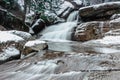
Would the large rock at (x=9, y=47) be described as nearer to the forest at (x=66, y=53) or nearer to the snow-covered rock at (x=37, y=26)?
the forest at (x=66, y=53)

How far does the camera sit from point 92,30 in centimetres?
1309

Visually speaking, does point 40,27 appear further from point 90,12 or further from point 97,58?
point 97,58

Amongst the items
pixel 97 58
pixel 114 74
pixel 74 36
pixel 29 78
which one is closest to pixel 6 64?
pixel 29 78

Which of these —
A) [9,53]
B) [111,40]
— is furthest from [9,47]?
[111,40]

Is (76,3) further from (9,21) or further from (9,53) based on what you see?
(9,53)

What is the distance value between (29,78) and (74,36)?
28.9ft

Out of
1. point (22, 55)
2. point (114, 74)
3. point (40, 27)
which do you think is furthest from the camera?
point (40, 27)

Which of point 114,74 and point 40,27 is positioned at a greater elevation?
point 114,74

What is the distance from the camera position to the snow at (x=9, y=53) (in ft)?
24.6

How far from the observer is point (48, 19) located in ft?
62.5

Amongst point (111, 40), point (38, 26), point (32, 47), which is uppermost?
point (32, 47)

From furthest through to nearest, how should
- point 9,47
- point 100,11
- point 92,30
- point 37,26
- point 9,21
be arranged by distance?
point 37,26 < point 100,11 < point 9,21 < point 92,30 < point 9,47

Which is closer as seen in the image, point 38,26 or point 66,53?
point 66,53

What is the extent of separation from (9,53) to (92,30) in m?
6.51
